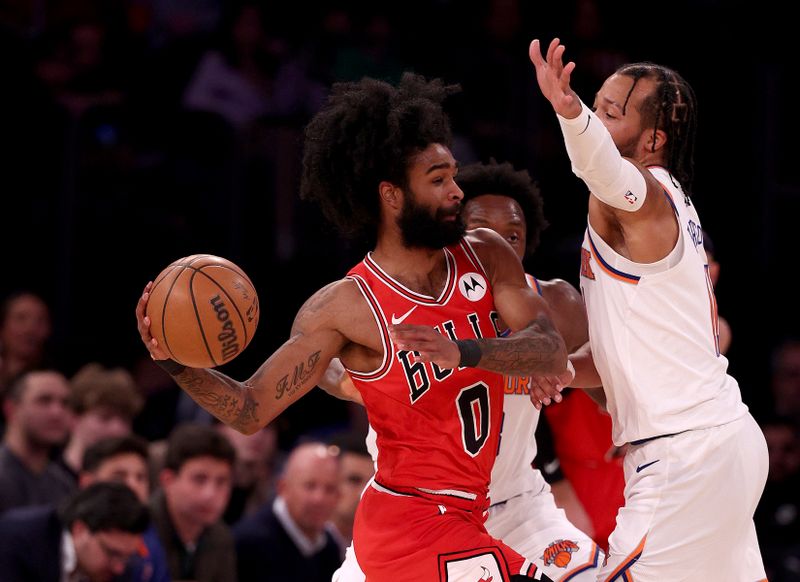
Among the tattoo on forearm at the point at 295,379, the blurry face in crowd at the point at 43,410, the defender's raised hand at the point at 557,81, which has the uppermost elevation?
the defender's raised hand at the point at 557,81

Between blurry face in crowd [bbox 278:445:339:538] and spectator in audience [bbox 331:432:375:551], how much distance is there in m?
0.08

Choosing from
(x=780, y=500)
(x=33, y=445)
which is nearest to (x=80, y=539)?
(x=33, y=445)

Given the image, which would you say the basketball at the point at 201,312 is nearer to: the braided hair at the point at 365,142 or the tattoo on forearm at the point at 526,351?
the braided hair at the point at 365,142

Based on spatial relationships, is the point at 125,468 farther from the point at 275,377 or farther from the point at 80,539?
the point at 275,377

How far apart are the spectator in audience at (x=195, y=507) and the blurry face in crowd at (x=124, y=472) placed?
23 cm

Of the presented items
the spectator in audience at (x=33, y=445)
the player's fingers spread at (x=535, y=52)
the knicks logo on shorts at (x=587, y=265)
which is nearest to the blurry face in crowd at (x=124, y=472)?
the spectator in audience at (x=33, y=445)

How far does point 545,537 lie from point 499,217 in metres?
1.34

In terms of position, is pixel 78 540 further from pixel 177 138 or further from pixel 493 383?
pixel 177 138

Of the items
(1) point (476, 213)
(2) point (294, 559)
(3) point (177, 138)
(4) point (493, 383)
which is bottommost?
(2) point (294, 559)

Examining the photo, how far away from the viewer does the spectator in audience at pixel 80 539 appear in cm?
653

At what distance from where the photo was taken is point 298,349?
13.9 ft

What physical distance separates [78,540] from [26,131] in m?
3.60

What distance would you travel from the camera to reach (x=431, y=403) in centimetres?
416

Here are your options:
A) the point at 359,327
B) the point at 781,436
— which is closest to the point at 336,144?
the point at 359,327
